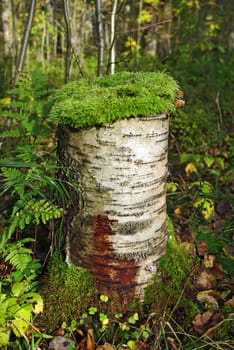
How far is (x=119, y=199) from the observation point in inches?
77.9

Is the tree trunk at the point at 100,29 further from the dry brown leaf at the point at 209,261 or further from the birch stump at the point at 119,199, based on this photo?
the dry brown leaf at the point at 209,261

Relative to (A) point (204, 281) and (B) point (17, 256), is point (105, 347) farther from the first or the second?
(A) point (204, 281)

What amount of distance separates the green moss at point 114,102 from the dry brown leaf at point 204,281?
106cm

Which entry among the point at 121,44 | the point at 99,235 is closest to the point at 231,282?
the point at 99,235

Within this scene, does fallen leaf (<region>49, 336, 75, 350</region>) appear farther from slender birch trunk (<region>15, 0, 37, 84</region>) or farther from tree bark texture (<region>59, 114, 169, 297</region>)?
slender birch trunk (<region>15, 0, 37, 84</region>)

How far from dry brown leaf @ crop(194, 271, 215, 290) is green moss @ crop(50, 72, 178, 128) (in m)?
1.06

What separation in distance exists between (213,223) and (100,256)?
140 cm

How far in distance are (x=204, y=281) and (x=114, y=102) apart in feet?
4.09

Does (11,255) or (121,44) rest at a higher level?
(121,44)

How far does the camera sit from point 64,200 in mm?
2131

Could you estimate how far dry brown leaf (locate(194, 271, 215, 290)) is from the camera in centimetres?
234

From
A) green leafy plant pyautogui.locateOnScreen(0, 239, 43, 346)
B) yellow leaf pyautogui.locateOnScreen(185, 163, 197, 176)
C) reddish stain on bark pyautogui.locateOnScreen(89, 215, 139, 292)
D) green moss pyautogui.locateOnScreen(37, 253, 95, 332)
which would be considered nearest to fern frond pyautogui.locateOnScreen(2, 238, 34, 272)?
green leafy plant pyautogui.locateOnScreen(0, 239, 43, 346)

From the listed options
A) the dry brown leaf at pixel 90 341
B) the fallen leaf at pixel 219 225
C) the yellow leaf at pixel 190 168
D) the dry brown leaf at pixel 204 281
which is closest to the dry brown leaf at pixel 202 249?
the dry brown leaf at pixel 204 281

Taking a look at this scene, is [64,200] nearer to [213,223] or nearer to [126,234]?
[126,234]
